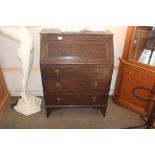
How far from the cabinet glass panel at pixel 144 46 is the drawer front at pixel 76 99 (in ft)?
2.06

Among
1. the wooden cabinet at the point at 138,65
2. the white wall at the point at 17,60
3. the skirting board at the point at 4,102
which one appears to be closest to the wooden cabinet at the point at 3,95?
the skirting board at the point at 4,102

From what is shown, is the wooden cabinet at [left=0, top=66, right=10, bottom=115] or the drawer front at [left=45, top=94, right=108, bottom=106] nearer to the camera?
the drawer front at [left=45, top=94, right=108, bottom=106]

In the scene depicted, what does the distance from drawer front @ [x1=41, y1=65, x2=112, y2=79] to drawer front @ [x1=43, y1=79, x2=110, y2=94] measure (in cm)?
7

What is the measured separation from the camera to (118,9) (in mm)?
326

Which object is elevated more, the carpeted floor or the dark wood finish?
the dark wood finish

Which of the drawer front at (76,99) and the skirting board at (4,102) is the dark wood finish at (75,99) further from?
the skirting board at (4,102)

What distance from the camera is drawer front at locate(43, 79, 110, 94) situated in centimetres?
178

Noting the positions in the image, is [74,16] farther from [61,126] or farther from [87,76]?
[61,126]

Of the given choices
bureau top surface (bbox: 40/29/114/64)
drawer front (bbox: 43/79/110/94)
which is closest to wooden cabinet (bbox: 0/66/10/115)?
drawer front (bbox: 43/79/110/94)

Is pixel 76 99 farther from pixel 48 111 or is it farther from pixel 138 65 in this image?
pixel 138 65

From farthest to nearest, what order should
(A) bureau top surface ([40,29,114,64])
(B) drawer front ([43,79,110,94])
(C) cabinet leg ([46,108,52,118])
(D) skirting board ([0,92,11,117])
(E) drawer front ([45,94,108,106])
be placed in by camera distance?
(D) skirting board ([0,92,11,117]) < (C) cabinet leg ([46,108,52,118]) < (E) drawer front ([45,94,108,106]) < (B) drawer front ([43,79,110,94]) < (A) bureau top surface ([40,29,114,64])

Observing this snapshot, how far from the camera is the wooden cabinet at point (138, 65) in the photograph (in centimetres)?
183

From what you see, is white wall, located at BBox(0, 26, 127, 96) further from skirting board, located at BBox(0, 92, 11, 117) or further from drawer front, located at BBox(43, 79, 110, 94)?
drawer front, located at BBox(43, 79, 110, 94)
